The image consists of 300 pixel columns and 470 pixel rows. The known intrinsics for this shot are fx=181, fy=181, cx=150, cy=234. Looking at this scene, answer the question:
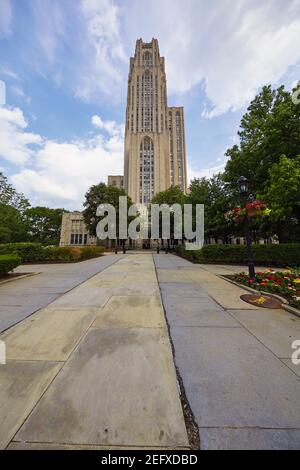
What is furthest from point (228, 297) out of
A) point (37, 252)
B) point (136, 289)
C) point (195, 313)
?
point (37, 252)

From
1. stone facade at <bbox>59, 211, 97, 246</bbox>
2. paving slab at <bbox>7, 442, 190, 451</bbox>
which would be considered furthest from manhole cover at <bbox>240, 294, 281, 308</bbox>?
stone facade at <bbox>59, 211, 97, 246</bbox>

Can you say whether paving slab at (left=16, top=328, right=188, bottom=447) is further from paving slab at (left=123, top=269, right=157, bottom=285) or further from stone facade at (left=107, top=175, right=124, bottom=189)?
stone facade at (left=107, top=175, right=124, bottom=189)

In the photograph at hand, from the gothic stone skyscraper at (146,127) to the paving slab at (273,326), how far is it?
6108 centimetres

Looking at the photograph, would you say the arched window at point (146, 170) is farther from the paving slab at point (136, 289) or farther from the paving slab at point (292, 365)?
the paving slab at point (292, 365)

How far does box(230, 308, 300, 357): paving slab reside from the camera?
2.58 metres

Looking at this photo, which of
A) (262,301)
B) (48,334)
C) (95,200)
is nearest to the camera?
(48,334)

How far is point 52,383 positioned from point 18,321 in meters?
2.03

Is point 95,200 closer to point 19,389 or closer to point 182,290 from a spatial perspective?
point 182,290

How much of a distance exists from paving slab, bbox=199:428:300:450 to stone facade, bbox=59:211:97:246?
1789 inches

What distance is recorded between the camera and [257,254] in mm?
12289

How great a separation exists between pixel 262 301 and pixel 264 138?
566 inches

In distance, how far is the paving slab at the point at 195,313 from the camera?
3279 mm

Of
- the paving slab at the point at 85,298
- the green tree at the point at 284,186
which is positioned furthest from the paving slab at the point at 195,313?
the green tree at the point at 284,186

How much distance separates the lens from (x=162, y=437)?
131 centimetres
